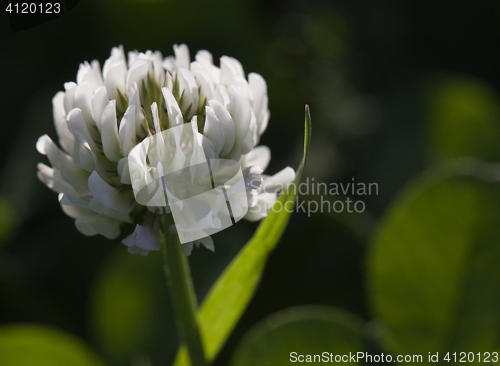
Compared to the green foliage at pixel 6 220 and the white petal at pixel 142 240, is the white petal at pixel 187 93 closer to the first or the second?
the white petal at pixel 142 240

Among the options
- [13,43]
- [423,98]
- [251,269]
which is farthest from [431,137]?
[13,43]

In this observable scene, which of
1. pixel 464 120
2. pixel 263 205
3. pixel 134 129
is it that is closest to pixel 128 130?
pixel 134 129

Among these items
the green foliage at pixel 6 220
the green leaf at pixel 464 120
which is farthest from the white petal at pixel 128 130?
the green leaf at pixel 464 120

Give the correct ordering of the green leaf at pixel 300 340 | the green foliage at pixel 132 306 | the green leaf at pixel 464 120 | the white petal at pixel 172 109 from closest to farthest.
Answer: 1. the white petal at pixel 172 109
2. the green leaf at pixel 300 340
3. the green foliage at pixel 132 306
4. the green leaf at pixel 464 120

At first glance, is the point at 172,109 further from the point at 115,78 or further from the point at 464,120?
the point at 464,120

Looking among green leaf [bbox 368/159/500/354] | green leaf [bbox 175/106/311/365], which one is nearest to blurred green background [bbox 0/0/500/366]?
green leaf [bbox 368/159/500/354]
